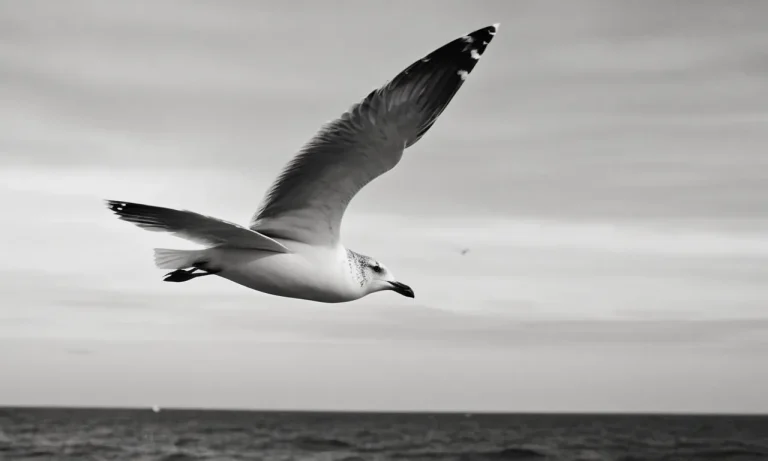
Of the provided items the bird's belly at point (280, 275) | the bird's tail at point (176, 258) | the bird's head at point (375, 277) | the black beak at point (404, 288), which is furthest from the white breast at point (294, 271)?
the black beak at point (404, 288)

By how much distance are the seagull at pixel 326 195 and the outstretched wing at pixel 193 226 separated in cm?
2

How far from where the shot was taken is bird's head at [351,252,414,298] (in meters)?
8.09

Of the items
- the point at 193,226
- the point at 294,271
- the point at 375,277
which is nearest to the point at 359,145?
the point at 294,271

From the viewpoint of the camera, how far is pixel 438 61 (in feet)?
23.9

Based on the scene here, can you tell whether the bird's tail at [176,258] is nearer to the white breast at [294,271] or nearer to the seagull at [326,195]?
the seagull at [326,195]

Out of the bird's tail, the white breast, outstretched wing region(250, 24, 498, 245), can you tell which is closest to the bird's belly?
the white breast

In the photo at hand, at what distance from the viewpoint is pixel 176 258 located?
735cm

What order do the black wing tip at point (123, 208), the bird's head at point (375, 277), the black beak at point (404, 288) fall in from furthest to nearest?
the black beak at point (404, 288) < the bird's head at point (375, 277) < the black wing tip at point (123, 208)

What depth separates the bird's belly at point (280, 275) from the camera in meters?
7.34

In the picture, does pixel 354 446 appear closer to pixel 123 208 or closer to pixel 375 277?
pixel 375 277

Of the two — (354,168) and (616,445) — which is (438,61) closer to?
(354,168)

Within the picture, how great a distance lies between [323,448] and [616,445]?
14.4 meters

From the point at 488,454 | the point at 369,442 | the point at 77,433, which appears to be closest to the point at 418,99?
the point at 488,454

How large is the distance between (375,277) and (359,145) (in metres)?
Result: 1.33
